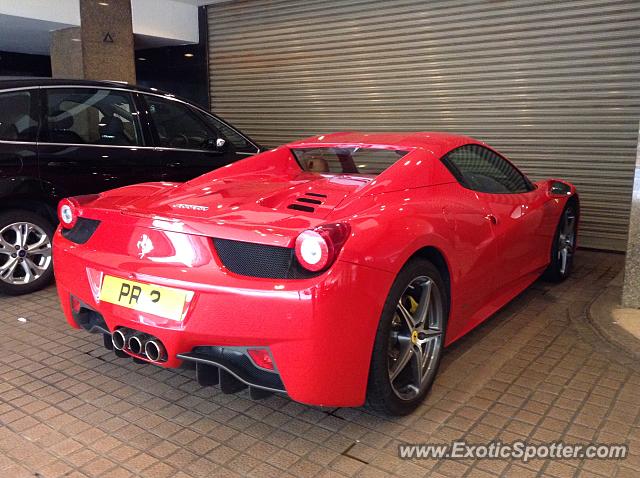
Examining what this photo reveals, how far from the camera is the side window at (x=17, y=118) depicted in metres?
4.33

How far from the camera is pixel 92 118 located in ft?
15.9

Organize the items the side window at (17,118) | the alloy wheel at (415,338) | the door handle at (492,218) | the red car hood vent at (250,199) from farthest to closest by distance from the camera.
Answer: the side window at (17,118) < the door handle at (492,218) < the alloy wheel at (415,338) < the red car hood vent at (250,199)

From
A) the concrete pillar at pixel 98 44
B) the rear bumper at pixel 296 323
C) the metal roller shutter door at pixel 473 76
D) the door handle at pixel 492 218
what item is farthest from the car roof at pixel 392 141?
the concrete pillar at pixel 98 44

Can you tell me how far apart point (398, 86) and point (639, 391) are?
18.2 feet

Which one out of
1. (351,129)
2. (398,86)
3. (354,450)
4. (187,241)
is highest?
(398,86)

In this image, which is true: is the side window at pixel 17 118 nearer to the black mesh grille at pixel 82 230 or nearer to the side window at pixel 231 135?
the side window at pixel 231 135

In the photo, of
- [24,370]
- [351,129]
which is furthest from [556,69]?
[24,370]

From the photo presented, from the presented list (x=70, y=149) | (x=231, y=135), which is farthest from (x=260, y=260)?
(x=231, y=135)

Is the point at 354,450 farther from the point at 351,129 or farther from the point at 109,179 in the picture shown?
the point at 351,129

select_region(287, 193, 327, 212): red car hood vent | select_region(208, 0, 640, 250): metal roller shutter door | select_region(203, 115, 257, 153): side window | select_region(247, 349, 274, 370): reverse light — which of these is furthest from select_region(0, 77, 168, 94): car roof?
select_region(208, 0, 640, 250): metal roller shutter door

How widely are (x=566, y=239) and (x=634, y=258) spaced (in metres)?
0.84

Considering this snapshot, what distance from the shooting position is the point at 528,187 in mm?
4184

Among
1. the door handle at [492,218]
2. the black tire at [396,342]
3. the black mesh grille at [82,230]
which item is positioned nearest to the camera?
the black tire at [396,342]

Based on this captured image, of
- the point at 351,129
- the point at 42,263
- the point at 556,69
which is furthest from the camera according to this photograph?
the point at 351,129
